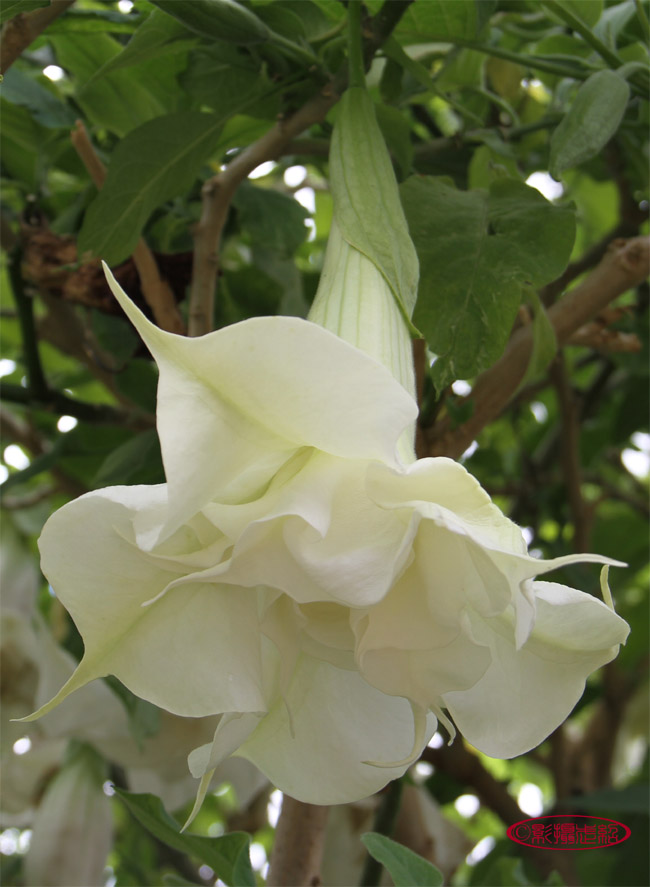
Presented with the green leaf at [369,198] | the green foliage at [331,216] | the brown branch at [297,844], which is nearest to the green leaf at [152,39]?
the green foliage at [331,216]

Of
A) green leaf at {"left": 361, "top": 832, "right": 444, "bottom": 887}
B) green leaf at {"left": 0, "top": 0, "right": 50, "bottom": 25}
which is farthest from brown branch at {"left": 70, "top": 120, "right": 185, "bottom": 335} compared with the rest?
green leaf at {"left": 361, "top": 832, "right": 444, "bottom": 887}

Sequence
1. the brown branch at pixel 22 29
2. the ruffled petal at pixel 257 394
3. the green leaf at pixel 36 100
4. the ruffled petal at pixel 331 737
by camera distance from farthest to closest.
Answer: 1. the green leaf at pixel 36 100
2. the brown branch at pixel 22 29
3. the ruffled petal at pixel 331 737
4. the ruffled petal at pixel 257 394

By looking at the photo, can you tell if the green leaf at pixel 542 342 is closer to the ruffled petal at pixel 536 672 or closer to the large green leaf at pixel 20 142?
the ruffled petal at pixel 536 672

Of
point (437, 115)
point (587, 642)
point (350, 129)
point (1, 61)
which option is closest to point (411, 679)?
point (587, 642)

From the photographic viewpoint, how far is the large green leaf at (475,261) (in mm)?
505

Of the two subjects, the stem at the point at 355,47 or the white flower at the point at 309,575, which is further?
the stem at the point at 355,47

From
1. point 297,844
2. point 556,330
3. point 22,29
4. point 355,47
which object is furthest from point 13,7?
point 297,844

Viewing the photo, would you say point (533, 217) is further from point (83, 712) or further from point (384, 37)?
point (83, 712)

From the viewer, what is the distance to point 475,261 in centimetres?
52

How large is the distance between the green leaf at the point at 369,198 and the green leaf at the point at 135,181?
0.42ft

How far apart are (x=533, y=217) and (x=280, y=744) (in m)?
0.31

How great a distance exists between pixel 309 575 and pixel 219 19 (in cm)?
30

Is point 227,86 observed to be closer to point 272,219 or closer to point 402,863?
point 272,219

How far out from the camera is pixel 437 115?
1.10 meters
